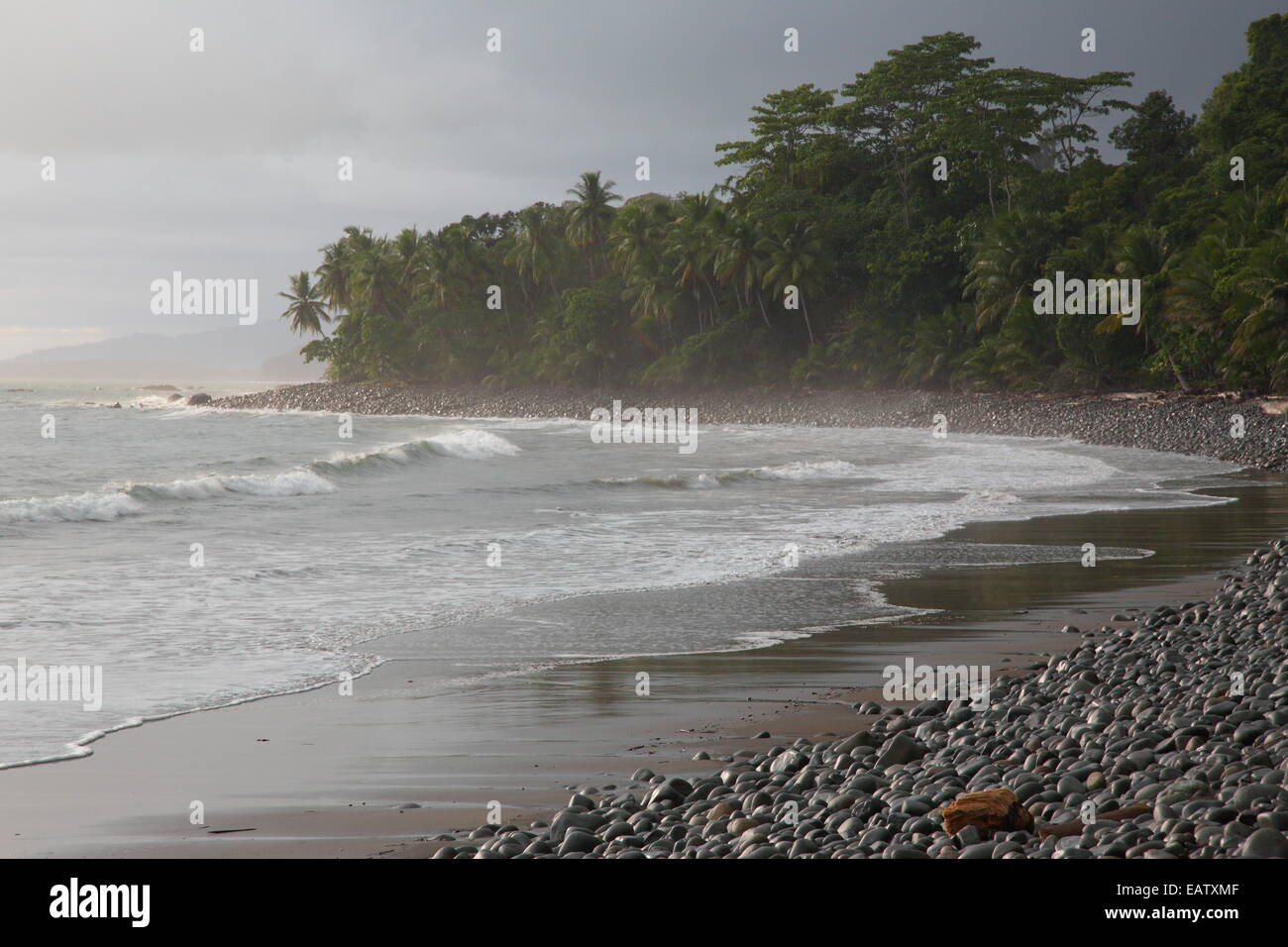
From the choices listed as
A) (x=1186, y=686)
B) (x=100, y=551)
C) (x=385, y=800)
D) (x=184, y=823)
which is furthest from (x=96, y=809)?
(x=100, y=551)

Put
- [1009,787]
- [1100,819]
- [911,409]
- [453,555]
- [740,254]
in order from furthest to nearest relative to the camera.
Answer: [740,254], [911,409], [453,555], [1009,787], [1100,819]

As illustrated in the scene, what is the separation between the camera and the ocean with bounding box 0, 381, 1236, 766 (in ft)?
25.3

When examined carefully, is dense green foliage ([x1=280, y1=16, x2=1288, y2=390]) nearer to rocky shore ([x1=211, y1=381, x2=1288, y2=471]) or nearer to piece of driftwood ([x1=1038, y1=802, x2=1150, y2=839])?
rocky shore ([x1=211, y1=381, x2=1288, y2=471])

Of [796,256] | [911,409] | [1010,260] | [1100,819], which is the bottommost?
[1100,819]

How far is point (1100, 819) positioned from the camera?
3627 millimetres

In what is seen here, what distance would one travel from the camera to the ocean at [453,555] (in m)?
7.71

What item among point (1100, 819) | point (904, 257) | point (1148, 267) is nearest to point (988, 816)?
point (1100, 819)

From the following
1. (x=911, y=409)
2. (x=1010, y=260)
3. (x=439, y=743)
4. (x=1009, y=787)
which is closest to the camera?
(x=1009, y=787)

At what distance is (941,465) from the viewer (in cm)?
2616

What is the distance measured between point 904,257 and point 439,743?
175ft

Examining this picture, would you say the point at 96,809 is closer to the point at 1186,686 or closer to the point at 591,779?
the point at 591,779

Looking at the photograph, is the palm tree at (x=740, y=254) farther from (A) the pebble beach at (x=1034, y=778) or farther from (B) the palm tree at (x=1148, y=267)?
(A) the pebble beach at (x=1034, y=778)

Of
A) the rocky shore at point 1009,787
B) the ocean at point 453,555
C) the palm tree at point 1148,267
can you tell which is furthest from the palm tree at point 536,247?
the rocky shore at point 1009,787

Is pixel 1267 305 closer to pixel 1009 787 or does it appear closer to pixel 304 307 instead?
pixel 1009 787
